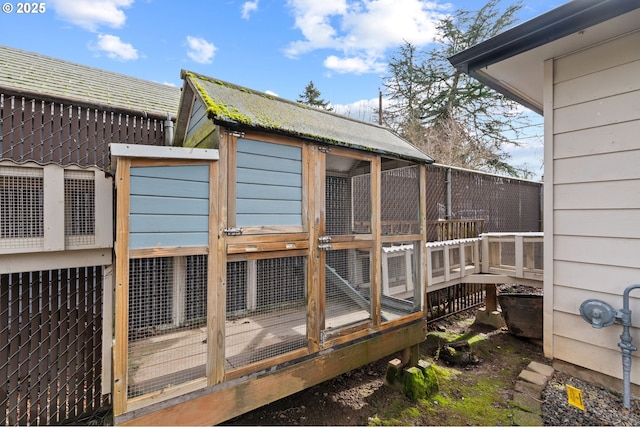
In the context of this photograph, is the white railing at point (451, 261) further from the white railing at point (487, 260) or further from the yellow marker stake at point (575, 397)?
the yellow marker stake at point (575, 397)

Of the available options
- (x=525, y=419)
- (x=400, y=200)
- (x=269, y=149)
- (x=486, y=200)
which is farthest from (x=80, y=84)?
(x=486, y=200)

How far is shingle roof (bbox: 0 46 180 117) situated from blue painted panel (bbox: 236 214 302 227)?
241cm

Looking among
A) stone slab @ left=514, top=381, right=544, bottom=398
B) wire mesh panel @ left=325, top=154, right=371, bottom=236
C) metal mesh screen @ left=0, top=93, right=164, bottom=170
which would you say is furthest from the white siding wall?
metal mesh screen @ left=0, top=93, right=164, bottom=170

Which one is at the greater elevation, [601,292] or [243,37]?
[243,37]

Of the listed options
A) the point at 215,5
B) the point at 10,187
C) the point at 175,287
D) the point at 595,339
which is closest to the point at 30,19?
the point at 215,5

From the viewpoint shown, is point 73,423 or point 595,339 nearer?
point 595,339

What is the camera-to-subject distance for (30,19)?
3.47 metres

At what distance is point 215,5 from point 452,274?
5.65 m

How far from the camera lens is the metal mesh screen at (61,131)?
2734mm

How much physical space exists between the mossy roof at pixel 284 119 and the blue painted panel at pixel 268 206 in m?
0.50

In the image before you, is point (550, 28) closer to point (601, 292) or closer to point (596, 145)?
point (596, 145)

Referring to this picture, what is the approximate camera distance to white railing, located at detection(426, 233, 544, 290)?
4254 mm

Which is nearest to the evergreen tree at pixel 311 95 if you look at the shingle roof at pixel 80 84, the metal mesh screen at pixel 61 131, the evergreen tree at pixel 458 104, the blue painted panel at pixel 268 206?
the evergreen tree at pixel 458 104

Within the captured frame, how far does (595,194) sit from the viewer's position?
2441 millimetres
